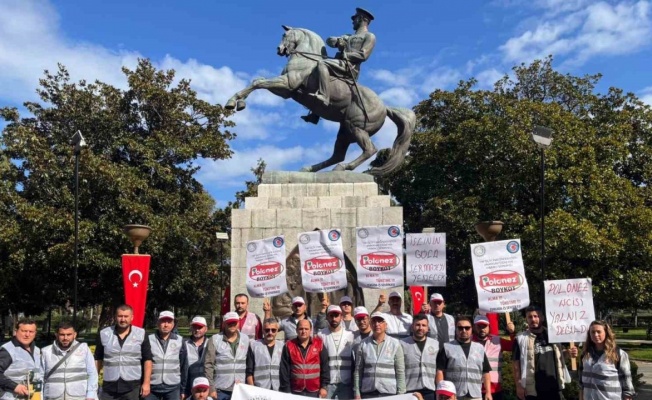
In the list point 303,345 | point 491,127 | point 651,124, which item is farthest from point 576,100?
point 303,345

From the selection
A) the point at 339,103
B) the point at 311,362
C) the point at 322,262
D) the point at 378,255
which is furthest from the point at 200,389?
the point at 339,103

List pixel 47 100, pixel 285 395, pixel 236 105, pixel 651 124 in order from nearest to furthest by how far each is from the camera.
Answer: pixel 285 395 → pixel 236 105 → pixel 47 100 → pixel 651 124

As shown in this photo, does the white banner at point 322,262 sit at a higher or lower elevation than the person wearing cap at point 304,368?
higher

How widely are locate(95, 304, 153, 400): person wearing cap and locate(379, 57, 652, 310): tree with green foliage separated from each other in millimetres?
19016

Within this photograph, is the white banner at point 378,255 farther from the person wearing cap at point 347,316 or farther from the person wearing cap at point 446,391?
the person wearing cap at point 446,391

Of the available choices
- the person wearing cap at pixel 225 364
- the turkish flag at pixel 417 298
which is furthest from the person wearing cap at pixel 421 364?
the turkish flag at pixel 417 298

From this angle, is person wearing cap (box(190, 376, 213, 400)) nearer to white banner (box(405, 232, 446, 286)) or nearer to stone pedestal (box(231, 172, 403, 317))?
white banner (box(405, 232, 446, 286))

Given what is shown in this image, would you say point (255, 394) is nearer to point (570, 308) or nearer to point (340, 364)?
point (340, 364)

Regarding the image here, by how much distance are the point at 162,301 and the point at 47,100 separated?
30.6ft

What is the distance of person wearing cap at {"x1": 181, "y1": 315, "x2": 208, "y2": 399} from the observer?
7.10 m

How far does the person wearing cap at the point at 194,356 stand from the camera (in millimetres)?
7098

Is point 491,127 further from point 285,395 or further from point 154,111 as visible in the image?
point 285,395

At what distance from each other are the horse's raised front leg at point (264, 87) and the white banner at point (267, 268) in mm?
3618

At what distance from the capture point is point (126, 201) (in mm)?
22578
